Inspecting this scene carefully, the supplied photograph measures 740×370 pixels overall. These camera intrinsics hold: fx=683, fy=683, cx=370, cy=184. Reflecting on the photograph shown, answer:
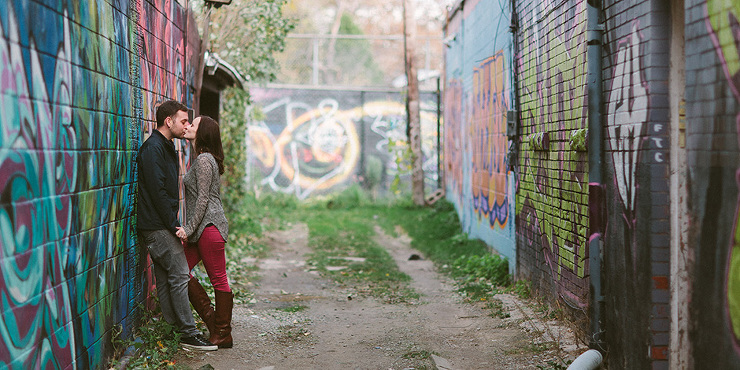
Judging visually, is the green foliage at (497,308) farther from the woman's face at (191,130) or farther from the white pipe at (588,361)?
the woman's face at (191,130)

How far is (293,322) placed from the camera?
6723 mm

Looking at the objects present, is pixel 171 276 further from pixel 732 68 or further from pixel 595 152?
pixel 732 68

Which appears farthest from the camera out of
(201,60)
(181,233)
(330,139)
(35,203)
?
(330,139)

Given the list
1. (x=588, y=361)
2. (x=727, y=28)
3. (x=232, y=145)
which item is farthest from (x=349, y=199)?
(x=727, y=28)

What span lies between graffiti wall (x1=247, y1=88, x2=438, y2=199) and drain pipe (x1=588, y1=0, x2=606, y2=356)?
46.0 ft

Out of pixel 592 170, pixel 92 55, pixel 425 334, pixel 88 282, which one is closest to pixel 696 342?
pixel 592 170

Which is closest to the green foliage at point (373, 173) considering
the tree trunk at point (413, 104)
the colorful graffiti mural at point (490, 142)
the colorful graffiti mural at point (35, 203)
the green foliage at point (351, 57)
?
the tree trunk at point (413, 104)

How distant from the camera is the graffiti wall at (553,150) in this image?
5.56 metres

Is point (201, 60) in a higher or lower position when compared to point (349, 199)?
higher

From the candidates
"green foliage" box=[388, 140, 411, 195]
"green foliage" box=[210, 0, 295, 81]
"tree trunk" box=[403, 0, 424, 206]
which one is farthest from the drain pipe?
"tree trunk" box=[403, 0, 424, 206]

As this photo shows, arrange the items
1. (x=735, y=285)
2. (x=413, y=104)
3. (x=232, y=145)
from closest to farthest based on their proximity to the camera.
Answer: (x=735, y=285) < (x=232, y=145) < (x=413, y=104)

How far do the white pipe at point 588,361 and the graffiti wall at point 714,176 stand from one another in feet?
2.84

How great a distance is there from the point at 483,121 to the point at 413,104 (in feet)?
20.7

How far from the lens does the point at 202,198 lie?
5535 mm
